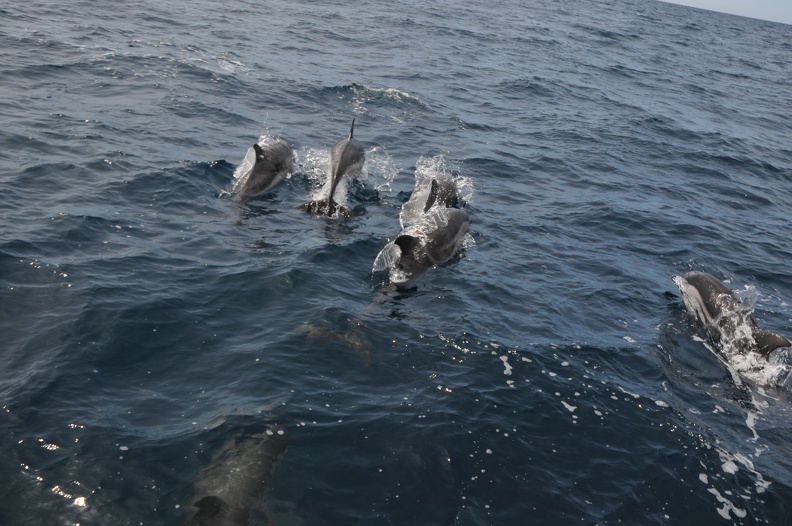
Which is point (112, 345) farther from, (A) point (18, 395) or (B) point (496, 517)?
(B) point (496, 517)

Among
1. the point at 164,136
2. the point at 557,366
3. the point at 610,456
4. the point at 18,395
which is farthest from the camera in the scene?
the point at 164,136

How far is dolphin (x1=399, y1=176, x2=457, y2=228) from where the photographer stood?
1634 cm

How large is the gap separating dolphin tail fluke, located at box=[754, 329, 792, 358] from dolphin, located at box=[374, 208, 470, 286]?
6.14m

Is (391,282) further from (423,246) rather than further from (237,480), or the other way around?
(237,480)

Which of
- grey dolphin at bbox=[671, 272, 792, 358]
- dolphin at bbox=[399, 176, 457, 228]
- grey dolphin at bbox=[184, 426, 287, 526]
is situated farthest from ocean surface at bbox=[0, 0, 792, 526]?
dolphin at bbox=[399, 176, 457, 228]

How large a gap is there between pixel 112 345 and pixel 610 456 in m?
7.34

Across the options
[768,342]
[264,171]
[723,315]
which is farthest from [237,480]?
[264,171]

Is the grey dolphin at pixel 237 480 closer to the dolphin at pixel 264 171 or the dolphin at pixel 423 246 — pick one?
the dolphin at pixel 423 246

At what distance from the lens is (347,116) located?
80.2 feet

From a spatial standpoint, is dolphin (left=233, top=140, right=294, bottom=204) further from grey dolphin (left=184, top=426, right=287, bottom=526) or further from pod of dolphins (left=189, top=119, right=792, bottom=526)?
grey dolphin (left=184, top=426, right=287, bottom=526)

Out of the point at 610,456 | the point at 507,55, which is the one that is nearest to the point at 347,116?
the point at 610,456

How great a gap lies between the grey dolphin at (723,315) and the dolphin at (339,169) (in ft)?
25.1

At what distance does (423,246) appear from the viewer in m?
14.6

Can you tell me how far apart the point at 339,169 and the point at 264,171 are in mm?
1819
